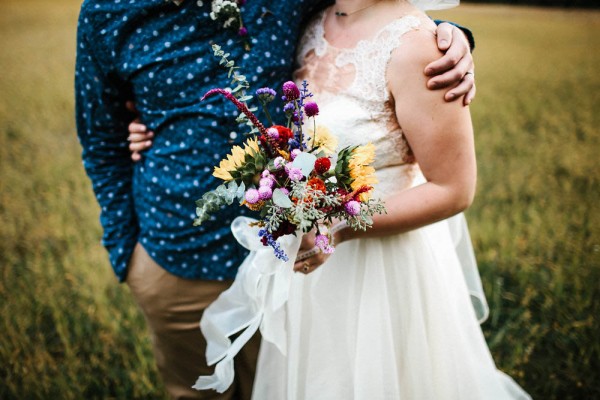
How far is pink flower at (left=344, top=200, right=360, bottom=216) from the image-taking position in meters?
0.94

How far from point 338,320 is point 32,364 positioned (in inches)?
77.1

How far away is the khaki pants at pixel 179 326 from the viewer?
167 cm

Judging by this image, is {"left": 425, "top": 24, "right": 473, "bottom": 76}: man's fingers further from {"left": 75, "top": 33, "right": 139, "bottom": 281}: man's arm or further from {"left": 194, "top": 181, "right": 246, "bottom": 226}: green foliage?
{"left": 75, "top": 33, "right": 139, "bottom": 281}: man's arm

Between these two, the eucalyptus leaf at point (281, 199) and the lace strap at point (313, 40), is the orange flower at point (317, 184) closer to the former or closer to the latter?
the eucalyptus leaf at point (281, 199)

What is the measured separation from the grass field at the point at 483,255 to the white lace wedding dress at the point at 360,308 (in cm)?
101

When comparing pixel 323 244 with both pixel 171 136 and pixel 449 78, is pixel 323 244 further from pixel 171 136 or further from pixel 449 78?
pixel 171 136

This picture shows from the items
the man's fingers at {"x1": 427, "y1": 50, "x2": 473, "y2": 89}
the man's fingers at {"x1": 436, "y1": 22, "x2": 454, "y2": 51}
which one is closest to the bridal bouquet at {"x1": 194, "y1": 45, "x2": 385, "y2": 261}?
the man's fingers at {"x1": 427, "y1": 50, "x2": 473, "y2": 89}

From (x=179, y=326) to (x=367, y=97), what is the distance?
109cm

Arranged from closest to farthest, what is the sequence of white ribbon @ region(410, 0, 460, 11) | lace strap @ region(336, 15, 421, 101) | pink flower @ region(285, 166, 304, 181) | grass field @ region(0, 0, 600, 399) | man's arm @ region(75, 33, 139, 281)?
1. pink flower @ region(285, 166, 304, 181)
2. lace strap @ region(336, 15, 421, 101)
3. white ribbon @ region(410, 0, 460, 11)
4. man's arm @ region(75, 33, 139, 281)
5. grass field @ region(0, 0, 600, 399)

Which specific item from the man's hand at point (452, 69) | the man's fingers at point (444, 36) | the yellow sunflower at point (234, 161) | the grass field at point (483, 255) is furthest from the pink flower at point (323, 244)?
the grass field at point (483, 255)

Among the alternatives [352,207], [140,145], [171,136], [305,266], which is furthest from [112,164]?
[352,207]

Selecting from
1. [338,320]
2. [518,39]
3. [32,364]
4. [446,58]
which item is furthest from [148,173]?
[518,39]

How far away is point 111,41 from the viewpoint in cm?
144

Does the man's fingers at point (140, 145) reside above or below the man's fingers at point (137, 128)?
below
